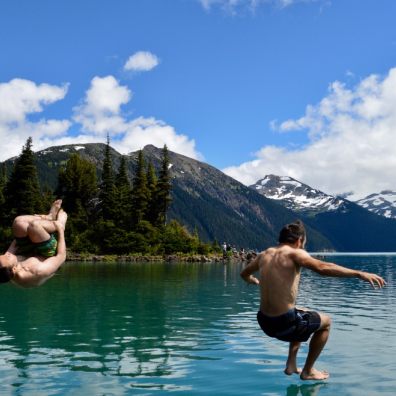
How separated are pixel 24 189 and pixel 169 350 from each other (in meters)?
79.8

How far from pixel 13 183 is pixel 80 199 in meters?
19.0

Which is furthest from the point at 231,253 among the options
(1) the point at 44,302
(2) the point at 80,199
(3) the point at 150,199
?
(1) the point at 44,302

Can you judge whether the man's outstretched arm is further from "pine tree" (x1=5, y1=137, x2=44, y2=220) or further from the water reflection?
"pine tree" (x1=5, y1=137, x2=44, y2=220)

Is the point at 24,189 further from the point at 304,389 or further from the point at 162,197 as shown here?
the point at 304,389

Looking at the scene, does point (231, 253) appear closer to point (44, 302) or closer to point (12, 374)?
point (44, 302)

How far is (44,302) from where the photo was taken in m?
25.6

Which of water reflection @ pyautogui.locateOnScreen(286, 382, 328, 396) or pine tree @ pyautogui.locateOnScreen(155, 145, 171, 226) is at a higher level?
pine tree @ pyautogui.locateOnScreen(155, 145, 171, 226)

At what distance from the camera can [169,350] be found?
45.9ft

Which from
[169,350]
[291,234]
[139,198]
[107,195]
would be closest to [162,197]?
[139,198]

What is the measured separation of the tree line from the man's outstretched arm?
82039mm

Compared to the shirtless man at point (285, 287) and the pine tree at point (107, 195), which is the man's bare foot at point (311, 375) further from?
the pine tree at point (107, 195)

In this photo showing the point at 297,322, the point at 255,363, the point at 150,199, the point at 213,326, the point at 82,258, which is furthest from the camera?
the point at 150,199

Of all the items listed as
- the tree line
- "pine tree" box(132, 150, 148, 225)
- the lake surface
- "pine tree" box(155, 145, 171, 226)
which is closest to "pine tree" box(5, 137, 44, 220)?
Result: the tree line

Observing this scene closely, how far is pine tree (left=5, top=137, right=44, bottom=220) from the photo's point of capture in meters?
86.8
